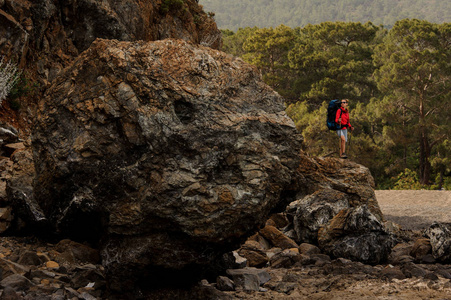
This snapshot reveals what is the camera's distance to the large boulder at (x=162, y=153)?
4000 mm

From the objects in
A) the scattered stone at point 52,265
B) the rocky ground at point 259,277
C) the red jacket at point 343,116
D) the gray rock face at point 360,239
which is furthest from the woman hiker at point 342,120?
the scattered stone at point 52,265

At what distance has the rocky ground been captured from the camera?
14.6 ft

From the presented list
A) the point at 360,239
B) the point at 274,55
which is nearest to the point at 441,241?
the point at 360,239

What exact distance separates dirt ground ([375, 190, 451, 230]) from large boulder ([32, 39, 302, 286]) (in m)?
8.83

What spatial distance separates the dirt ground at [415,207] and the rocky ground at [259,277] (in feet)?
17.0

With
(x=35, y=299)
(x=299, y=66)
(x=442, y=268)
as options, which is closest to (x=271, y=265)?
(x=442, y=268)

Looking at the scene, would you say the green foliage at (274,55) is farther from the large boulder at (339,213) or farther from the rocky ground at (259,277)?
the rocky ground at (259,277)

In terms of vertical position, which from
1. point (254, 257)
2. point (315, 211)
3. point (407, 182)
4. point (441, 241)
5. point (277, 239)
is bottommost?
point (254, 257)

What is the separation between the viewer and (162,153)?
4.02 metres

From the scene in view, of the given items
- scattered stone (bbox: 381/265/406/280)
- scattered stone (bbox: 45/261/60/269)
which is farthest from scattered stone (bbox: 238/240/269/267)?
scattered stone (bbox: 45/261/60/269)

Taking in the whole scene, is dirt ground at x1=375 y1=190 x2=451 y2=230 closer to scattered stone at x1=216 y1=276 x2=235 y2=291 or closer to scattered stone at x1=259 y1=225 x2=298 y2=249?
scattered stone at x1=259 y1=225 x2=298 y2=249

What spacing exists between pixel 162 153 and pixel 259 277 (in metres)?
2.54

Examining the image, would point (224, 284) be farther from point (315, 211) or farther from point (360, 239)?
point (315, 211)

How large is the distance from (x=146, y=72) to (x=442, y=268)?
5.51 metres
